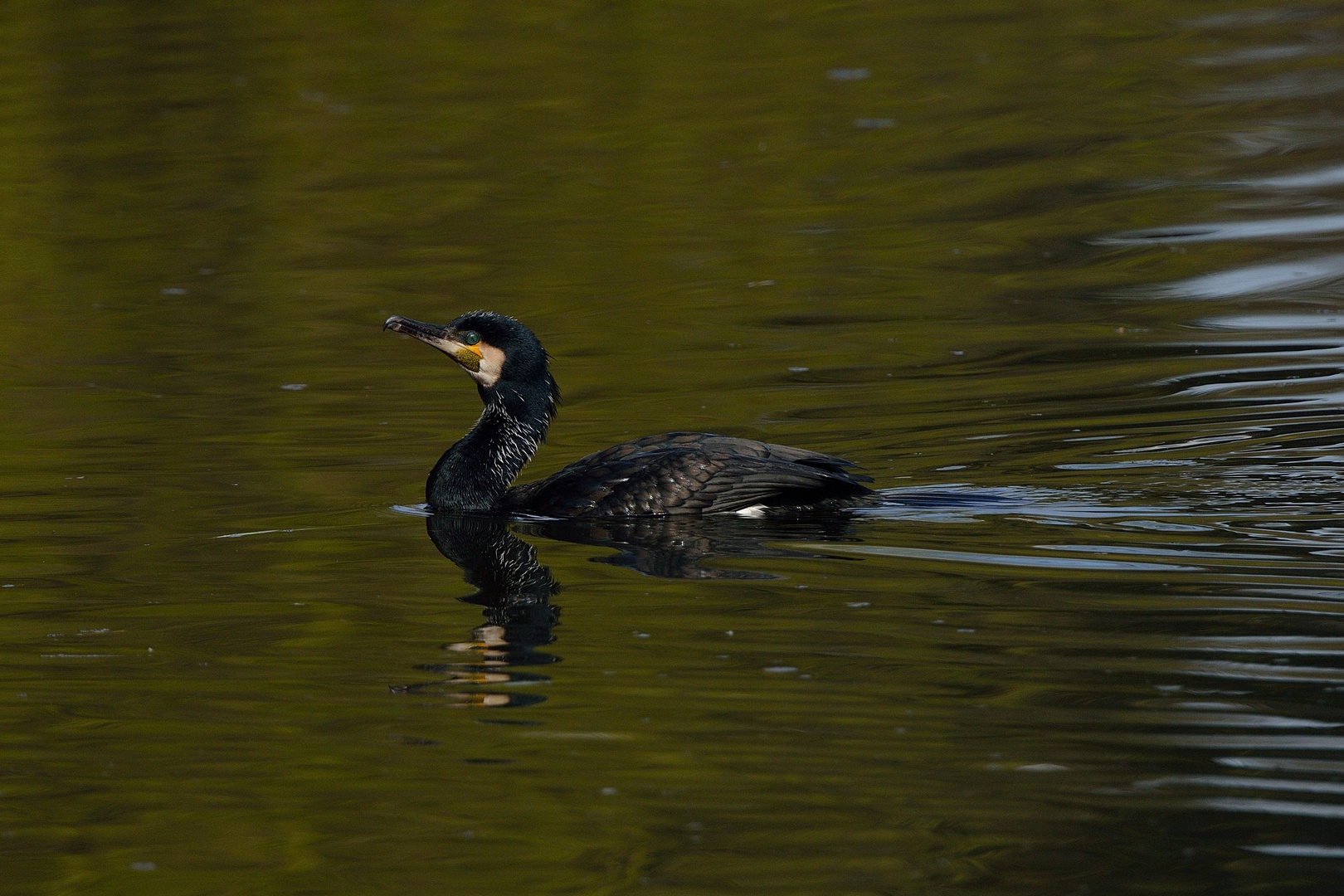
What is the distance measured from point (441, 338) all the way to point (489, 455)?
54 centimetres

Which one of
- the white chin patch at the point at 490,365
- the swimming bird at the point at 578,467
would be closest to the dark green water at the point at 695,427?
the swimming bird at the point at 578,467

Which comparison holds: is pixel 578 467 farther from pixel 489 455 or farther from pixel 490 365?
pixel 490 365

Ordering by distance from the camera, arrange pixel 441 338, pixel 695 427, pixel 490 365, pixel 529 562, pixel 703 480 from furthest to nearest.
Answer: pixel 695 427, pixel 490 365, pixel 441 338, pixel 703 480, pixel 529 562

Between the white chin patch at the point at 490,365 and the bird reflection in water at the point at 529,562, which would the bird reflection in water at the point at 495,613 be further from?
the white chin patch at the point at 490,365

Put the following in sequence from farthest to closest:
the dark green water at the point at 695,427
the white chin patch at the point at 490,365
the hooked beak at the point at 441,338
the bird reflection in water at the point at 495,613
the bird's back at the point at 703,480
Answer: the white chin patch at the point at 490,365 → the hooked beak at the point at 441,338 → the bird's back at the point at 703,480 → the bird reflection in water at the point at 495,613 → the dark green water at the point at 695,427

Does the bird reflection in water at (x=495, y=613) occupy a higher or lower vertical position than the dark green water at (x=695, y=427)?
lower

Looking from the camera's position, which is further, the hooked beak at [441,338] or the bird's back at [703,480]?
the hooked beak at [441,338]

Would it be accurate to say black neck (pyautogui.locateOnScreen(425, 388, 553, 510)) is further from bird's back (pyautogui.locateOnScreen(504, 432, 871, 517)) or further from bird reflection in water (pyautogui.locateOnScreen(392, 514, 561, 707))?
bird's back (pyautogui.locateOnScreen(504, 432, 871, 517))

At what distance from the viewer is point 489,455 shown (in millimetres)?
8109

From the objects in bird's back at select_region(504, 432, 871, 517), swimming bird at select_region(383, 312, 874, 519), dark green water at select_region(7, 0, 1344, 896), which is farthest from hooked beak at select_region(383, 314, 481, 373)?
bird's back at select_region(504, 432, 871, 517)

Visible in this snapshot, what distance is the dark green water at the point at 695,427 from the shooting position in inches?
171

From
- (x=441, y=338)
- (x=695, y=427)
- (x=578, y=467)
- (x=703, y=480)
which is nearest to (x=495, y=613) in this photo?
(x=703, y=480)

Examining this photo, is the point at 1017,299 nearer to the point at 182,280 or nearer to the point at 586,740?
the point at 182,280

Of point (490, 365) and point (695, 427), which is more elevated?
point (490, 365)
